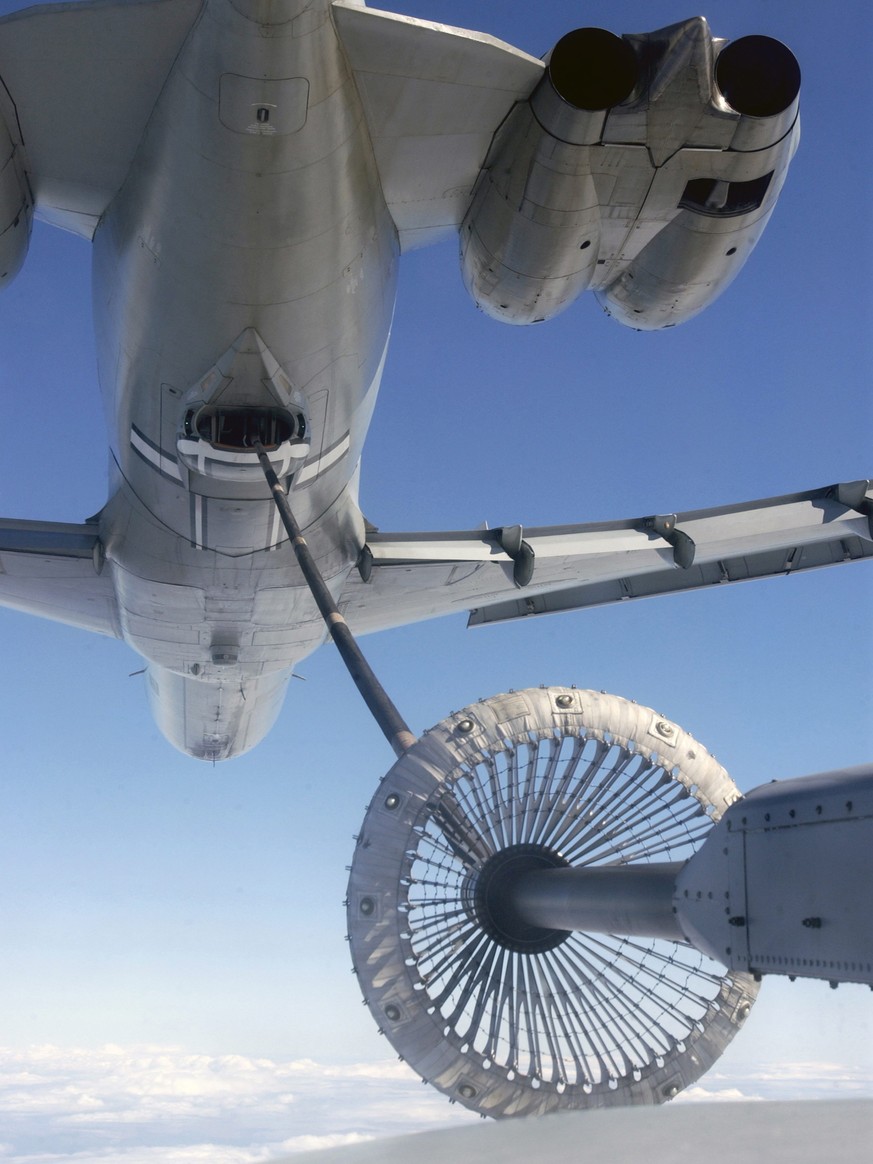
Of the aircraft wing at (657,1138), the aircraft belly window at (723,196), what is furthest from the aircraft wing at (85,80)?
the aircraft wing at (657,1138)

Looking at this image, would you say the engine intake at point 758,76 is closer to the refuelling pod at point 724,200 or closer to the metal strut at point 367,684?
the refuelling pod at point 724,200

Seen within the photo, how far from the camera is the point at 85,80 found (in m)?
6.75

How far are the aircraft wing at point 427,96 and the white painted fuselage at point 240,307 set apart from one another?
190 millimetres

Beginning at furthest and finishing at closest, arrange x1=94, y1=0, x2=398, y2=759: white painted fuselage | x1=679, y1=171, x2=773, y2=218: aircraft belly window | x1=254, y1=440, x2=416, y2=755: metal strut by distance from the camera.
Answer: x1=679, y1=171, x2=773, y2=218: aircraft belly window
x1=94, y1=0, x2=398, y2=759: white painted fuselage
x1=254, y1=440, x2=416, y2=755: metal strut

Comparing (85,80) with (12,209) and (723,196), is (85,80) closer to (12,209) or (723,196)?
(12,209)

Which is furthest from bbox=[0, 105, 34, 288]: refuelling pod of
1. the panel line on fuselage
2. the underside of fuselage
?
the panel line on fuselage

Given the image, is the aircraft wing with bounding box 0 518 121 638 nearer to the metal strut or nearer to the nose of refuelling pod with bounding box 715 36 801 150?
the metal strut

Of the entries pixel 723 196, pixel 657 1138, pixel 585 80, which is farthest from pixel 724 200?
pixel 657 1138

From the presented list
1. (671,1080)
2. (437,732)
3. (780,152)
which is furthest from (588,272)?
(671,1080)

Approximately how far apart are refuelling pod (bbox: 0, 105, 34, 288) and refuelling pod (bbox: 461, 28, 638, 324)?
3531 millimetres

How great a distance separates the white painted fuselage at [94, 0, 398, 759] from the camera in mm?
6324

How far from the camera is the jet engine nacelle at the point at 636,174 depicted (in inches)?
279

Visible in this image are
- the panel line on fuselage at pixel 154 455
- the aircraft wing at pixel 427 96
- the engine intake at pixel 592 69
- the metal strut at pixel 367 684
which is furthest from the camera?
the panel line on fuselage at pixel 154 455

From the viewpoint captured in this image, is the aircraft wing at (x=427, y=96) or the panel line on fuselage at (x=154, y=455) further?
the panel line on fuselage at (x=154, y=455)
